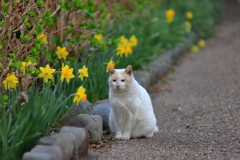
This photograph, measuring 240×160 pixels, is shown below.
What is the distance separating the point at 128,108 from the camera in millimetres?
3574

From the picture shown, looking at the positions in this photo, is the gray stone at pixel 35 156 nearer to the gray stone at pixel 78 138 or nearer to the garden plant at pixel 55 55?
the garden plant at pixel 55 55

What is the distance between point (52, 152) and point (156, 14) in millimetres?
6215

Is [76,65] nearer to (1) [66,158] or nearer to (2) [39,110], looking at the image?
(2) [39,110]

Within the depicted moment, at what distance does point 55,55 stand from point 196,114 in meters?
1.77

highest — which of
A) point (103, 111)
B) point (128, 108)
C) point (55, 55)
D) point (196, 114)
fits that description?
point (55, 55)

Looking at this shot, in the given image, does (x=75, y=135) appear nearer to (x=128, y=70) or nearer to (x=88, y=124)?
(x=88, y=124)

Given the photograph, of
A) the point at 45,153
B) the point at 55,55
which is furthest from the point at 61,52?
the point at 45,153

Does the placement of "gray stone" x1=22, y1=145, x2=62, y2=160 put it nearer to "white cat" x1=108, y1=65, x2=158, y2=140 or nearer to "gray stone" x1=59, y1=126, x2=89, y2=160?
"gray stone" x1=59, y1=126, x2=89, y2=160

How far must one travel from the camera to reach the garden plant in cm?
295

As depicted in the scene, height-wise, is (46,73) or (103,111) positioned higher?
(46,73)

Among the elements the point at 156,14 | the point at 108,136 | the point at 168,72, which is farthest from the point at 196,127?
the point at 156,14

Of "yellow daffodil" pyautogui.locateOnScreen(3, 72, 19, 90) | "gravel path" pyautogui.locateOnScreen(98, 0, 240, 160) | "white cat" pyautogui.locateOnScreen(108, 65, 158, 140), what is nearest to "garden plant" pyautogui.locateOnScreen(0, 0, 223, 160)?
"yellow daffodil" pyautogui.locateOnScreen(3, 72, 19, 90)

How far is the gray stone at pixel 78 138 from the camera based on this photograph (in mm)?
2988

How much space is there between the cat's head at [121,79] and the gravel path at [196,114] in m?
0.50
